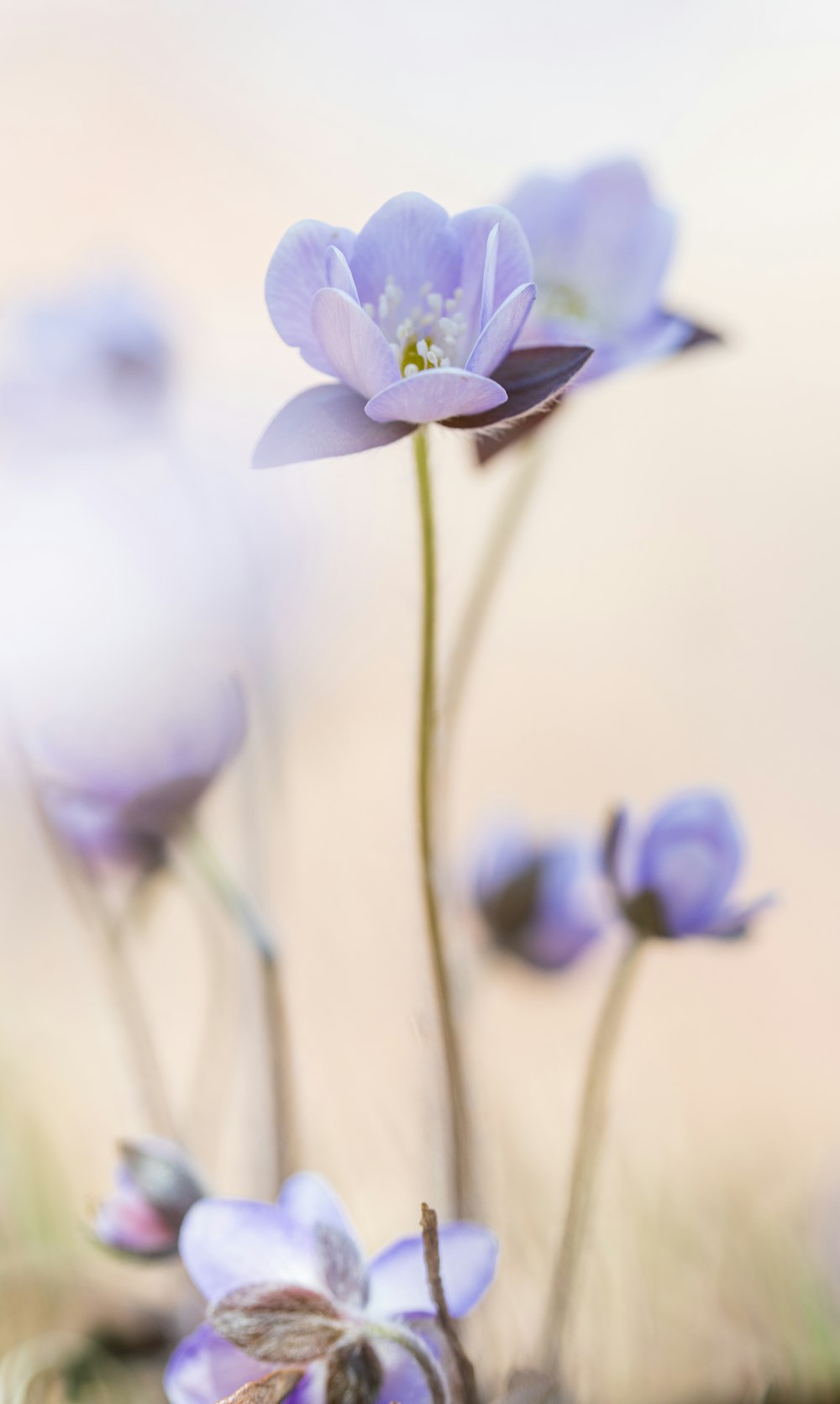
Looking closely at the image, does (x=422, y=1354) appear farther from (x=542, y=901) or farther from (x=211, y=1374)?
(x=542, y=901)

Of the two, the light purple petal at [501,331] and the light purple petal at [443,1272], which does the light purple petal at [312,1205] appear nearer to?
the light purple petal at [443,1272]

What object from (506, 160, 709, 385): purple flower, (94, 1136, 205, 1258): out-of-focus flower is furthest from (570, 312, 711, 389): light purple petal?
(94, 1136, 205, 1258): out-of-focus flower

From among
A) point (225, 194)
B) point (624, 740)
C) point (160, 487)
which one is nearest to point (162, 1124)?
point (160, 487)

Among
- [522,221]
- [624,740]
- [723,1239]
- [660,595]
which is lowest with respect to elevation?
[723,1239]

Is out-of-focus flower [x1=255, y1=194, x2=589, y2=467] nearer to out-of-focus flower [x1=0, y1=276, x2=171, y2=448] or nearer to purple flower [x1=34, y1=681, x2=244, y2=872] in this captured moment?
purple flower [x1=34, y1=681, x2=244, y2=872]

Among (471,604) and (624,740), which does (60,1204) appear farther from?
(624,740)

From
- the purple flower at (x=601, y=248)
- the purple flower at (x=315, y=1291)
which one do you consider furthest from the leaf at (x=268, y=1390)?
the purple flower at (x=601, y=248)

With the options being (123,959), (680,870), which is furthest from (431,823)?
(123,959)
